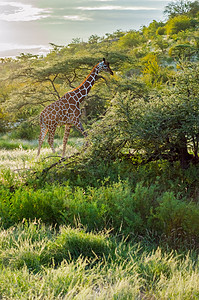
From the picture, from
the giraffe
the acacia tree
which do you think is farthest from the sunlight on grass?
the acacia tree

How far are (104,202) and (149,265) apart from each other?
5.95ft

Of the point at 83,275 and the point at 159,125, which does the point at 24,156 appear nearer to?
the point at 159,125

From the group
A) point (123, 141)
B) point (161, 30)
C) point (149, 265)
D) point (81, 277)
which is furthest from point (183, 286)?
point (161, 30)

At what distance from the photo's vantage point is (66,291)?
315 centimetres

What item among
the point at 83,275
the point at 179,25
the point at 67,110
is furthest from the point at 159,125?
the point at 179,25

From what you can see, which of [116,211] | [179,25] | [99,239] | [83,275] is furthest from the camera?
[179,25]

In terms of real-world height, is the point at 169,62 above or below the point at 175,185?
above

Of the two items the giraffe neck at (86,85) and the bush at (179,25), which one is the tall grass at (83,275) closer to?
the giraffe neck at (86,85)

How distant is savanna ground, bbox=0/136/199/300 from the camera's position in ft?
10.3

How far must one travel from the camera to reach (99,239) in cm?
406

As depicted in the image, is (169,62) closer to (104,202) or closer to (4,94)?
(4,94)

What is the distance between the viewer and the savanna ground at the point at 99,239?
10.3ft

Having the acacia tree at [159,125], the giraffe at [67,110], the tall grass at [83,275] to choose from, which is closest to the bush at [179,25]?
the giraffe at [67,110]

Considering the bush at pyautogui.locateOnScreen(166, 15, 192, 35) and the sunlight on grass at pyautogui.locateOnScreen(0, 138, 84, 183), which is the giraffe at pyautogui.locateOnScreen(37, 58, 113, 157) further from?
the bush at pyautogui.locateOnScreen(166, 15, 192, 35)
